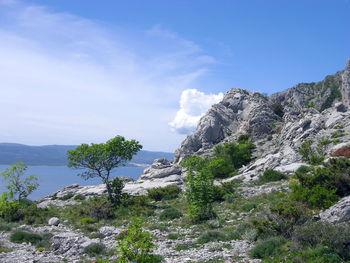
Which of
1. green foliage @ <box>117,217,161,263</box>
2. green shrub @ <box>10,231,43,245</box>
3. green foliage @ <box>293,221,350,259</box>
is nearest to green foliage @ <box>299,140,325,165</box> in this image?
green foliage @ <box>293,221,350,259</box>

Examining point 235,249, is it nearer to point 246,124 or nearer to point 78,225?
point 78,225

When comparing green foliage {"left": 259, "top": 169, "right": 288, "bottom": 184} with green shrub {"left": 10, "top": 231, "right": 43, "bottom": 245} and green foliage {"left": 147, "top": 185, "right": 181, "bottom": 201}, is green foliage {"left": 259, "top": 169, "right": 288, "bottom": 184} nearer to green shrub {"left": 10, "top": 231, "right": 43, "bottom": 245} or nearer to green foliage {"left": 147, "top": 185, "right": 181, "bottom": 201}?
green foliage {"left": 147, "top": 185, "right": 181, "bottom": 201}

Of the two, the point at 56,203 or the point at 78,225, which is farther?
the point at 56,203

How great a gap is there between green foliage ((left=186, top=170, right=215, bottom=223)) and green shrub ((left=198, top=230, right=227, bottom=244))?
5407 millimetres

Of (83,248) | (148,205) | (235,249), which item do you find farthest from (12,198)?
(235,249)

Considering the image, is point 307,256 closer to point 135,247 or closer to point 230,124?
point 135,247

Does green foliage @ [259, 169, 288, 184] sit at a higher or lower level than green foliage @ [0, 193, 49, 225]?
higher

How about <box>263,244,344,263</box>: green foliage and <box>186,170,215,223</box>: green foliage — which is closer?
<box>263,244,344,263</box>: green foliage

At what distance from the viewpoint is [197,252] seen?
52.7ft

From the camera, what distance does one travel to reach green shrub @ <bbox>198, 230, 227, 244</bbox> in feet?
58.7

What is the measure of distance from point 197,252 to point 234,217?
26.8 ft

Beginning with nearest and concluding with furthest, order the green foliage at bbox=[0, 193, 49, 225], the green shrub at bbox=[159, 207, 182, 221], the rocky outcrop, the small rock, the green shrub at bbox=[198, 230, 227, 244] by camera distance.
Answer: the rocky outcrop < the green shrub at bbox=[198, 230, 227, 244] < the green shrub at bbox=[159, 207, 182, 221] < the small rock < the green foliage at bbox=[0, 193, 49, 225]

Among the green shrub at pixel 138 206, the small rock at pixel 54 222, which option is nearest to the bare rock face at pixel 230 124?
the green shrub at pixel 138 206

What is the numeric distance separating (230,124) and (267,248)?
70403mm
